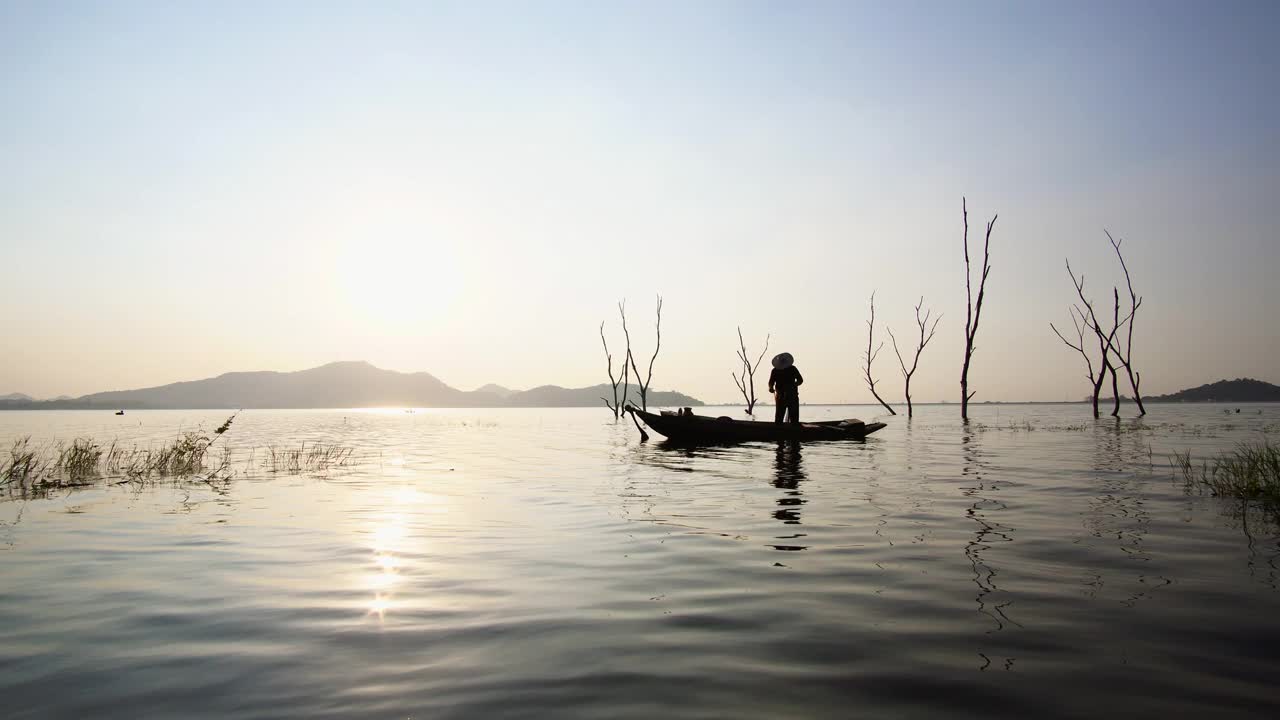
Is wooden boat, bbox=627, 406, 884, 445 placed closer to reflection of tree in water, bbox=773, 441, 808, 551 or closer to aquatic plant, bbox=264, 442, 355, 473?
reflection of tree in water, bbox=773, 441, 808, 551

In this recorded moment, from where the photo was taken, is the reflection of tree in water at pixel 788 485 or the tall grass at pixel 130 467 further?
the tall grass at pixel 130 467

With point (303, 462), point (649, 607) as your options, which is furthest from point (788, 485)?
point (303, 462)

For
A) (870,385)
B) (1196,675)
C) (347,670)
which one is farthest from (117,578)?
(870,385)

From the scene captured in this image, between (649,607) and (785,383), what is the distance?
18.4 m

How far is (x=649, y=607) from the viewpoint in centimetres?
478

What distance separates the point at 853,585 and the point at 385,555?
15.0 feet

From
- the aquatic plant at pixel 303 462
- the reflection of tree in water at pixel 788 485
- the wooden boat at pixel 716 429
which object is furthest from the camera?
the wooden boat at pixel 716 429

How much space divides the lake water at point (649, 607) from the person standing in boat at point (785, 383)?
1158cm

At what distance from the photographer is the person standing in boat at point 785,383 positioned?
866 inches

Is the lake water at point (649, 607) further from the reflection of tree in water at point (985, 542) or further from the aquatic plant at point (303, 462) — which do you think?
the aquatic plant at point (303, 462)

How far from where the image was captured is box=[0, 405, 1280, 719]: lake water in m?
3.21

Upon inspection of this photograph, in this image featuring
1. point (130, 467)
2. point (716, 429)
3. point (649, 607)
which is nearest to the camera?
point (649, 607)

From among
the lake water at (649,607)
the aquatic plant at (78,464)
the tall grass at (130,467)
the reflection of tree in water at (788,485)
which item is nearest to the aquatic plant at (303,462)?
the tall grass at (130,467)

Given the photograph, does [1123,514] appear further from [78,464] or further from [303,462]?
[78,464]
